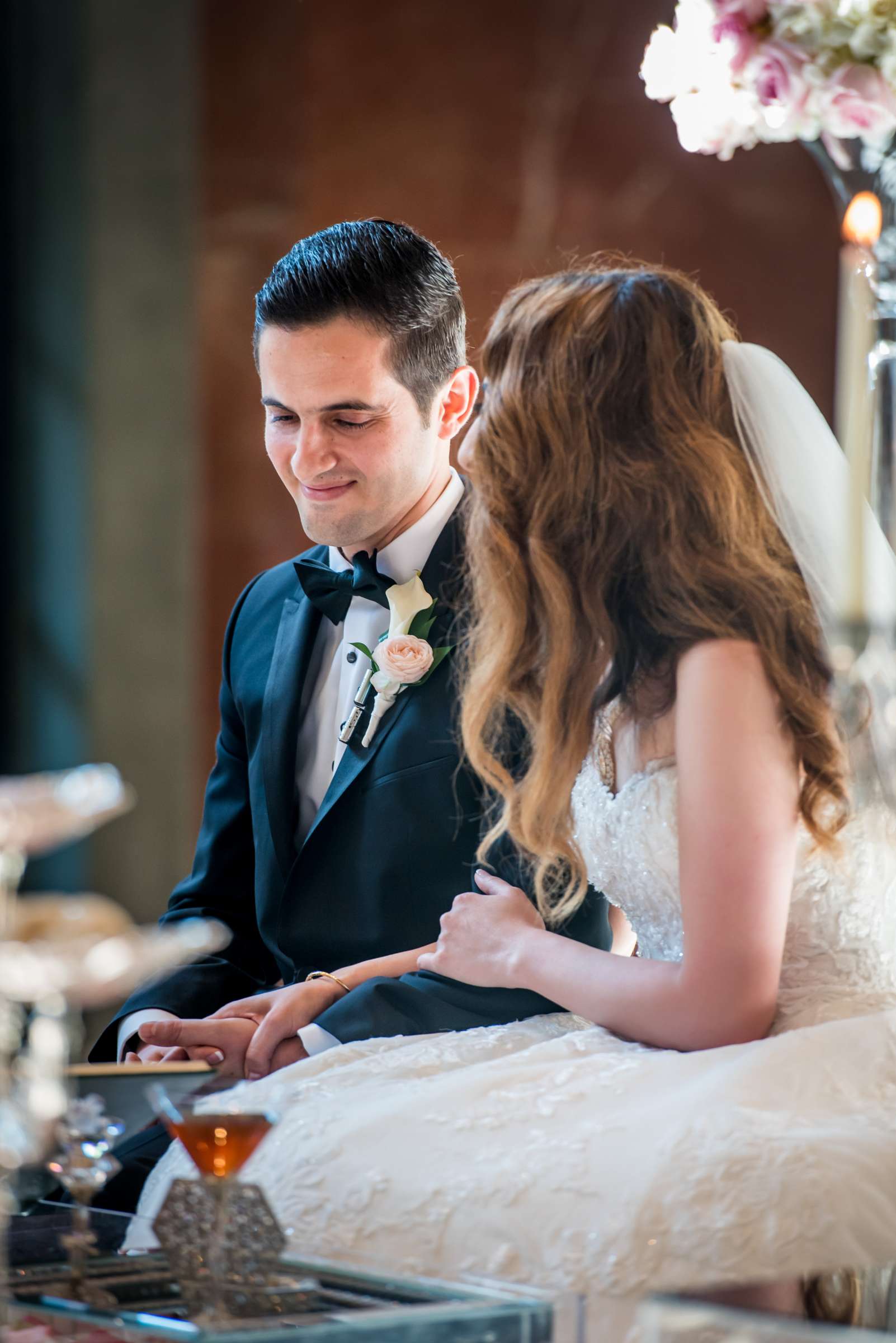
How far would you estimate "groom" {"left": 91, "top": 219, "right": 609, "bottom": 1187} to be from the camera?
2273mm

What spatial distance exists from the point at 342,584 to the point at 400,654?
6.7 inches

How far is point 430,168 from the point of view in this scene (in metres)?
4.38

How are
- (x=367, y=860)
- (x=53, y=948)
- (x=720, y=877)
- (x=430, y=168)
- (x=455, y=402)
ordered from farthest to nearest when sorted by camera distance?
(x=430, y=168) → (x=455, y=402) → (x=367, y=860) → (x=720, y=877) → (x=53, y=948)

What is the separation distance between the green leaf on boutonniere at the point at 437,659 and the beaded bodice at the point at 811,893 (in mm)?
409

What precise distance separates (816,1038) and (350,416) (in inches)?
43.4

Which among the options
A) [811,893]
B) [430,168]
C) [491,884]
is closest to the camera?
[811,893]

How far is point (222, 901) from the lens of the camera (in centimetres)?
255

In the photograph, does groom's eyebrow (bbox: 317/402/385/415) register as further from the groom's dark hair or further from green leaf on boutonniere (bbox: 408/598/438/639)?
green leaf on boutonniere (bbox: 408/598/438/639)

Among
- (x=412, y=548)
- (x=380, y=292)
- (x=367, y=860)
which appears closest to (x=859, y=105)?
(x=380, y=292)

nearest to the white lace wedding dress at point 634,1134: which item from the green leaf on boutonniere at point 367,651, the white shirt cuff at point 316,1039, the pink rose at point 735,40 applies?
the white shirt cuff at point 316,1039

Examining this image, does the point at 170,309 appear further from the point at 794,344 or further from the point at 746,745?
the point at 746,745

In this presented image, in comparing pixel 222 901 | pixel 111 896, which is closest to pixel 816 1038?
pixel 222 901

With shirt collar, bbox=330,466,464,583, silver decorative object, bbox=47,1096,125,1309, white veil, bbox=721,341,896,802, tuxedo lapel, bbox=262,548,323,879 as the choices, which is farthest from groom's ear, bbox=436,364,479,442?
silver decorative object, bbox=47,1096,125,1309

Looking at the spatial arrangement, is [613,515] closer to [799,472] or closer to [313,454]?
[799,472]
